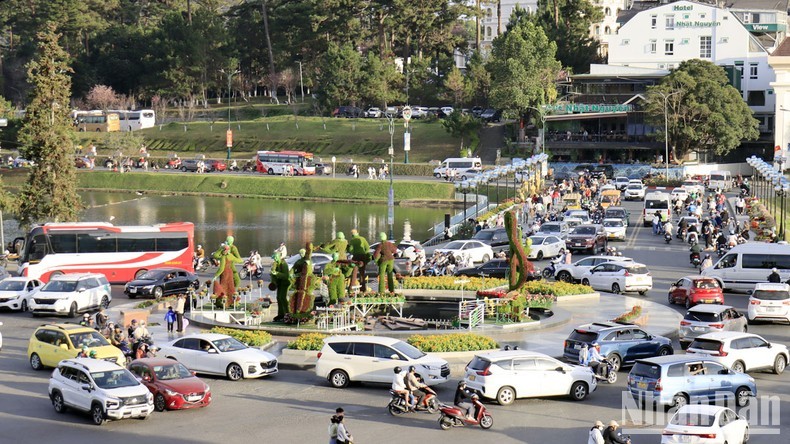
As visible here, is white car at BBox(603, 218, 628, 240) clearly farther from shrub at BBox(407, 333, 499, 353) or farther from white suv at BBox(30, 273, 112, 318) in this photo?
shrub at BBox(407, 333, 499, 353)

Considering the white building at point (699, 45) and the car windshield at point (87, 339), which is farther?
the white building at point (699, 45)

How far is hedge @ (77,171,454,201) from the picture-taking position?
9375cm

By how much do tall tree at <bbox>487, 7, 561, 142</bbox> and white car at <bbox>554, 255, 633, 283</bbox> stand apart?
59101mm

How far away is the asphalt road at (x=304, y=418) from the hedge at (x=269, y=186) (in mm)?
64814

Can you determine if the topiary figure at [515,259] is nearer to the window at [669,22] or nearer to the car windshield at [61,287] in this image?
the car windshield at [61,287]

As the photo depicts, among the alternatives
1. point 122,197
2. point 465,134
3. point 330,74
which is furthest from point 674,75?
point 122,197

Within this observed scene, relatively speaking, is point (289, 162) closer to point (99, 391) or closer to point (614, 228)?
point (614, 228)

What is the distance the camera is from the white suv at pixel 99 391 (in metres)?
23.6

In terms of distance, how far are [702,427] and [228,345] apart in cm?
1301

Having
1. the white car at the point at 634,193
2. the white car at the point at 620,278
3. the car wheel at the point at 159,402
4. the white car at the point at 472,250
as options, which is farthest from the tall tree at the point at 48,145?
the car wheel at the point at 159,402

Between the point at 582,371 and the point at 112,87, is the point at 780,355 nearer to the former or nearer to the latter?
the point at 582,371

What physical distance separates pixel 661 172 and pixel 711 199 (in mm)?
23091

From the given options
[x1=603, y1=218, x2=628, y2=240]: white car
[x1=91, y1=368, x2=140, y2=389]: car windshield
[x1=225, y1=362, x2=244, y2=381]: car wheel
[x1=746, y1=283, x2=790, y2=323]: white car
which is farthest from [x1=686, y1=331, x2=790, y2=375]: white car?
[x1=603, y1=218, x2=628, y2=240]: white car

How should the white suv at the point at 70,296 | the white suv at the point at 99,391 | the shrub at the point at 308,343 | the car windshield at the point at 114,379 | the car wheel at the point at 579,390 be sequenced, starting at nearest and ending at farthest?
the white suv at the point at 99,391 < the car windshield at the point at 114,379 < the car wheel at the point at 579,390 < the shrub at the point at 308,343 < the white suv at the point at 70,296
